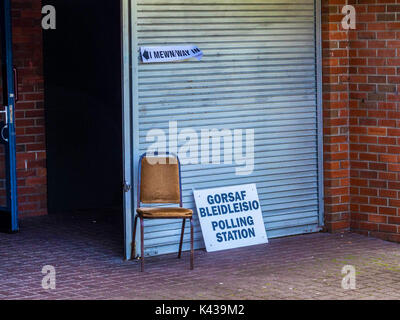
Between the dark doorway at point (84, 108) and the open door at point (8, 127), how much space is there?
1096 millimetres

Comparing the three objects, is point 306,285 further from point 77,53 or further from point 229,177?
point 77,53

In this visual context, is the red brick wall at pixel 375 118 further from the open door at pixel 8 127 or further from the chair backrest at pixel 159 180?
the open door at pixel 8 127

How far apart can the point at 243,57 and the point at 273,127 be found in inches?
32.5

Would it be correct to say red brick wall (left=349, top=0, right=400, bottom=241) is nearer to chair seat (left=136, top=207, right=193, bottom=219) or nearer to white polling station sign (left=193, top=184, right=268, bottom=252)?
white polling station sign (left=193, top=184, right=268, bottom=252)

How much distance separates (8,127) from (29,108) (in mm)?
1042

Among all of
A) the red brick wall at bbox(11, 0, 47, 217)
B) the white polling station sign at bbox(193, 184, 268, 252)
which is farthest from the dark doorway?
the white polling station sign at bbox(193, 184, 268, 252)

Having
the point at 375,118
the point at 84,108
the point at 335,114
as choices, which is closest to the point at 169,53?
the point at 335,114

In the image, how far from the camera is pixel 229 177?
30.1 ft

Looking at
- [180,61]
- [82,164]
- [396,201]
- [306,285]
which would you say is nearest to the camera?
[306,285]

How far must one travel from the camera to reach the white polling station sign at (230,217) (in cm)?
895

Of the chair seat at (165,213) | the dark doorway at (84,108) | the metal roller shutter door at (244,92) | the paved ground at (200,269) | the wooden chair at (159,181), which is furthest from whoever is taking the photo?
the dark doorway at (84,108)

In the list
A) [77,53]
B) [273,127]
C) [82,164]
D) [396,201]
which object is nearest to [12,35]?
[77,53]
